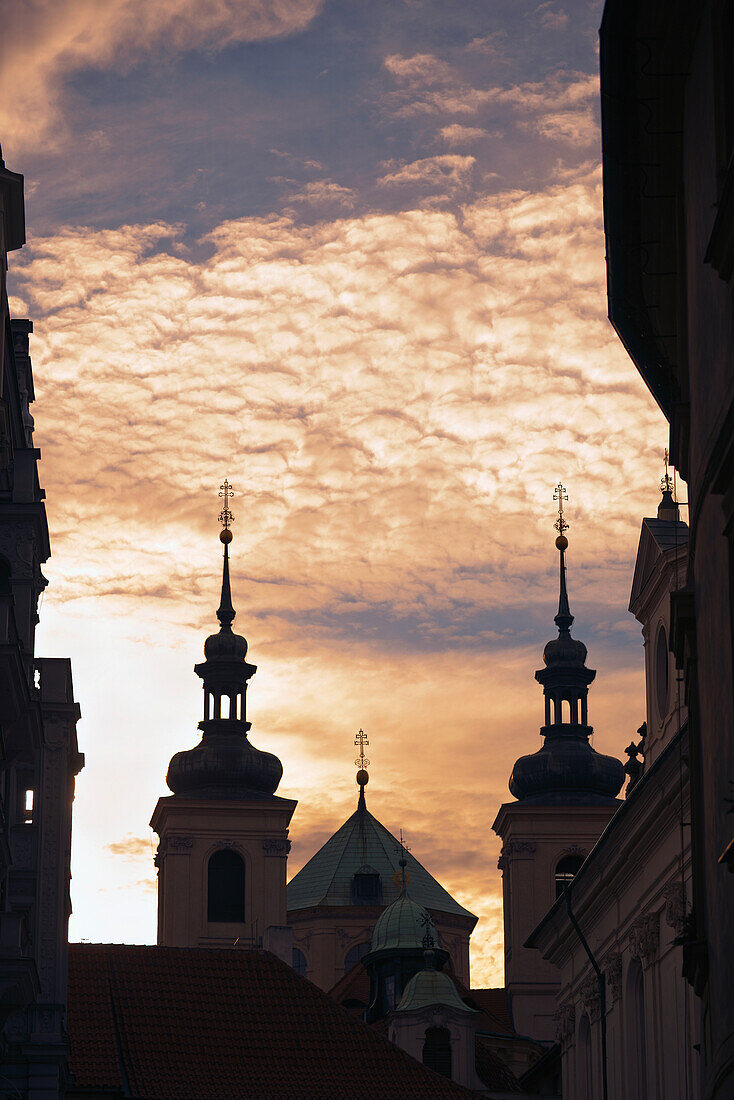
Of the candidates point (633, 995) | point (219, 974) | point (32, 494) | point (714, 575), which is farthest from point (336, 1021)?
point (714, 575)

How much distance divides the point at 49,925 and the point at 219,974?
2068cm

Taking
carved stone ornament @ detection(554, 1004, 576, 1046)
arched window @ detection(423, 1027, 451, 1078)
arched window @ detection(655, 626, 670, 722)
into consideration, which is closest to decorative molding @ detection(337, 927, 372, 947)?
arched window @ detection(423, 1027, 451, 1078)

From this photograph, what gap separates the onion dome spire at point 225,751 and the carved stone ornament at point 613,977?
40.4 m

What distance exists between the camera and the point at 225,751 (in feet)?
257

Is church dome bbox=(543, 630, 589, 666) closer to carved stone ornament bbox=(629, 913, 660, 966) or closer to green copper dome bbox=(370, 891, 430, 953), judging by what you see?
green copper dome bbox=(370, 891, 430, 953)

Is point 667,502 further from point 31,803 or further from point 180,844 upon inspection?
point 180,844

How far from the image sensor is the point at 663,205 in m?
16.6

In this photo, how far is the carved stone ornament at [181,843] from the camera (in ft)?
251

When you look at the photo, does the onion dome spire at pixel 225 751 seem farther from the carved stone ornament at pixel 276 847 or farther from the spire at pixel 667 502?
the spire at pixel 667 502

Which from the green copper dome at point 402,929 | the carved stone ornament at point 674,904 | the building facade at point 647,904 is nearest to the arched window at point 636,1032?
the building facade at point 647,904

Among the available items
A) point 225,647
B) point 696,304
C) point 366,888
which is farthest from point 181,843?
point 696,304

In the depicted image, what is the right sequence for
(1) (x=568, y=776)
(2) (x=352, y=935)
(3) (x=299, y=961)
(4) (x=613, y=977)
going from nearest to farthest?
(4) (x=613, y=977) < (1) (x=568, y=776) < (3) (x=299, y=961) < (2) (x=352, y=935)

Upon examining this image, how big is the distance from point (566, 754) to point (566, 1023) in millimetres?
35773

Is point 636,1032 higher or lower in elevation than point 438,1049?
lower
